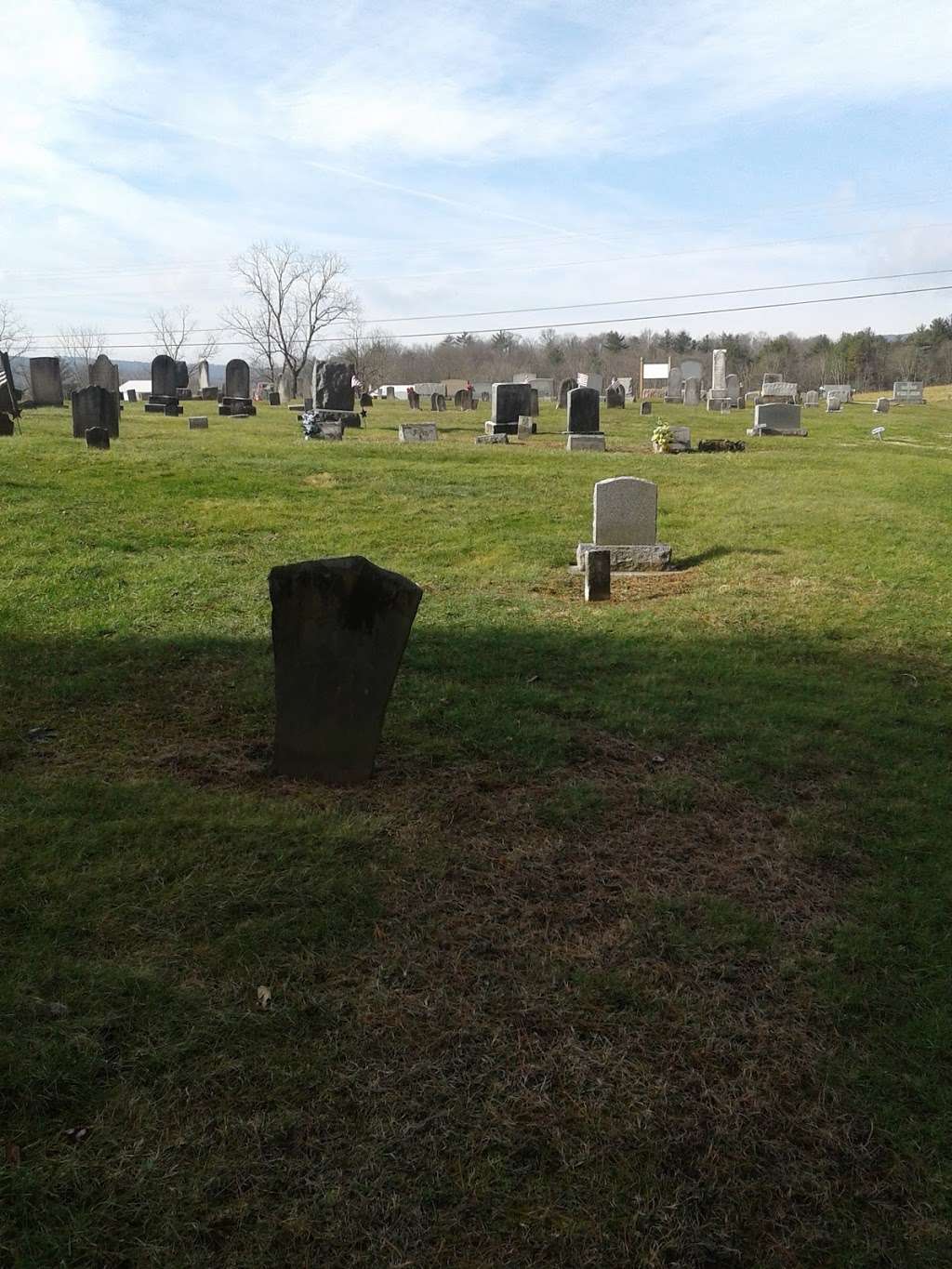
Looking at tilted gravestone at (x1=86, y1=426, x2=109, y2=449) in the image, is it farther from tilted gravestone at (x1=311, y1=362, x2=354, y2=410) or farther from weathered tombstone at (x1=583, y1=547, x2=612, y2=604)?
weathered tombstone at (x1=583, y1=547, x2=612, y2=604)

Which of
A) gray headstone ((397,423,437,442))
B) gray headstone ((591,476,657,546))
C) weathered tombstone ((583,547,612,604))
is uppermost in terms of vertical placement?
gray headstone ((397,423,437,442))

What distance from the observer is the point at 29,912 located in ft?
12.0

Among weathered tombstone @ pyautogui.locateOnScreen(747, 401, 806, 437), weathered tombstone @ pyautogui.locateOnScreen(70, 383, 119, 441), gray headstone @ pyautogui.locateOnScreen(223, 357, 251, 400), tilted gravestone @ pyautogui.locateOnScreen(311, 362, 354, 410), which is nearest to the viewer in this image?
weathered tombstone @ pyautogui.locateOnScreen(70, 383, 119, 441)

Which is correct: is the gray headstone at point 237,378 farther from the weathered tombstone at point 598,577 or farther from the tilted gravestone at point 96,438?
the weathered tombstone at point 598,577

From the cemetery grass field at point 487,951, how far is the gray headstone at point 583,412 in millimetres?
14984

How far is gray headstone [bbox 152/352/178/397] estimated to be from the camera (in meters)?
36.2

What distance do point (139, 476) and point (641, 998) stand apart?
12.6 m

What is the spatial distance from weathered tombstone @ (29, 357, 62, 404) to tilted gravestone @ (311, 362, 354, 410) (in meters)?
8.80

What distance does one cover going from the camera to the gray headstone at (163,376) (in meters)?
36.2

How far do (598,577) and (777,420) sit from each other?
19169 millimetres

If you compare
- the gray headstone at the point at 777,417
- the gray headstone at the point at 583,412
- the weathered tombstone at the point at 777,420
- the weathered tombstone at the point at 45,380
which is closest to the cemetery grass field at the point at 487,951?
the gray headstone at the point at 583,412

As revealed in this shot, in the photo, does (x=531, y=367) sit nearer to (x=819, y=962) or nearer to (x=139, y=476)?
(x=139, y=476)

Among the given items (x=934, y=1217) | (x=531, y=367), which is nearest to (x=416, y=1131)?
(x=934, y=1217)

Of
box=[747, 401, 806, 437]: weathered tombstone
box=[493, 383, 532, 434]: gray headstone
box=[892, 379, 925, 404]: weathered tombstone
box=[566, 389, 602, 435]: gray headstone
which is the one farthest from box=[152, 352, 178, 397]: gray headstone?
box=[892, 379, 925, 404]: weathered tombstone
